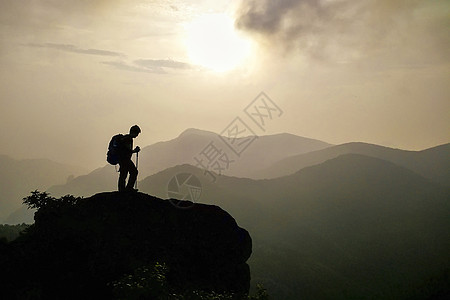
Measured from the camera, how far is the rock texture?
13.3 m

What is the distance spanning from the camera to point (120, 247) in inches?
567

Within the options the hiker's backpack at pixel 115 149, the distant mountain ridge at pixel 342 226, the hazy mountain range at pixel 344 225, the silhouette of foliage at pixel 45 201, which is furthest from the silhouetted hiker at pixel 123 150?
the distant mountain ridge at pixel 342 226

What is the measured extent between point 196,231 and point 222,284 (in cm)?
255

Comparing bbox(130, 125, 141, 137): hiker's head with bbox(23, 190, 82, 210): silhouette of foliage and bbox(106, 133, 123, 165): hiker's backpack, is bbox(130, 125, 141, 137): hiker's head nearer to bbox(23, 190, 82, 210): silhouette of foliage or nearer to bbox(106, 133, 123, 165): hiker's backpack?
bbox(106, 133, 123, 165): hiker's backpack

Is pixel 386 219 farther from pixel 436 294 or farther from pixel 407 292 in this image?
pixel 436 294

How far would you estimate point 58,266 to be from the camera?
13.5 meters

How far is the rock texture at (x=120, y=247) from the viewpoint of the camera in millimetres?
13258

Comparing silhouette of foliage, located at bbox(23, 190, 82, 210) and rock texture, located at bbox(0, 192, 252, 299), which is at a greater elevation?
silhouette of foliage, located at bbox(23, 190, 82, 210)

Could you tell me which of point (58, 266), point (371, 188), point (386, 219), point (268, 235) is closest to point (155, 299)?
point (58, 266)

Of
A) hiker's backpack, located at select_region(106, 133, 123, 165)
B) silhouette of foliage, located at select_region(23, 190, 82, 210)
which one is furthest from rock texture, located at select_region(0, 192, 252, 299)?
hiker's backpack, located at select_region(106, 133, 123, 165)

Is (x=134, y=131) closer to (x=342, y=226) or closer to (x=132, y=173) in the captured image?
(x=132, y=173)

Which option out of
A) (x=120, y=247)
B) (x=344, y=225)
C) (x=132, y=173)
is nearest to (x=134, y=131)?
(x=132, y=173)

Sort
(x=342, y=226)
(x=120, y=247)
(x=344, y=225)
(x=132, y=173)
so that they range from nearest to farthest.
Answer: (x=120, y=247)
(x=132, y=173)
(x=342, y=226)
(x=344, y=225)

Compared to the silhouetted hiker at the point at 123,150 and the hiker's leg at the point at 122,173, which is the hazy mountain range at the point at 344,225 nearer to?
the hiker's leg at the point at 122,173
